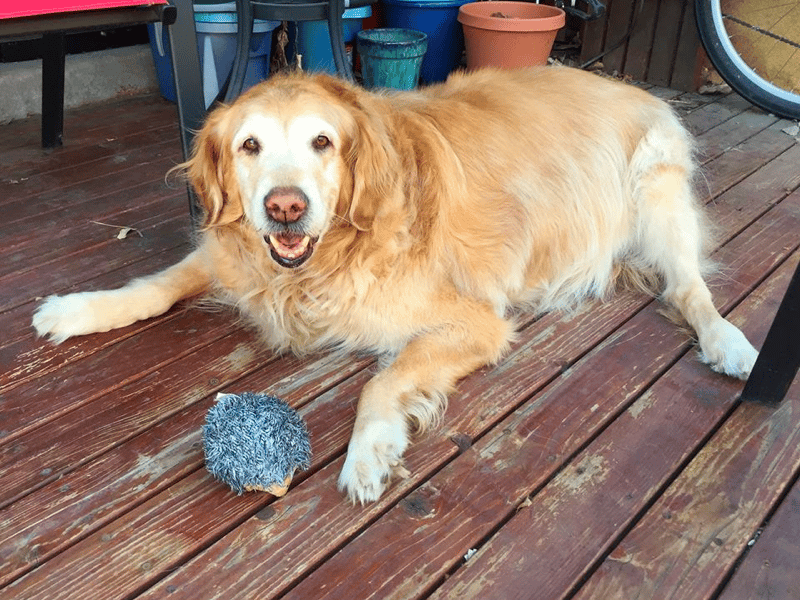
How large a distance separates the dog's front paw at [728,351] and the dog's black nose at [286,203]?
133cm

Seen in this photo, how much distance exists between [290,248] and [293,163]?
0.24 metres

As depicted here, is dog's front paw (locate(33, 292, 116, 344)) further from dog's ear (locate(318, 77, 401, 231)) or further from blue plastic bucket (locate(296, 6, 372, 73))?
blue plastic bucket (locate(296, 6, 372, 73))

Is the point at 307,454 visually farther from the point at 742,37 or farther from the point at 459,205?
the point at 742,37

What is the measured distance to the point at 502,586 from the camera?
1511 millimetres

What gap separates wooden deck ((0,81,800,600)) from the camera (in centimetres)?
153

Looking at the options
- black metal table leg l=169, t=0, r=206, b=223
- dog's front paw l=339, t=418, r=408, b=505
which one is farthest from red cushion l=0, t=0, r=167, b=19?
dog's front paw l=339, t=418, r=408, b=505

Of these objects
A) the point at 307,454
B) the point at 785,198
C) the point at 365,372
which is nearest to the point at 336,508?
the point at 307,454

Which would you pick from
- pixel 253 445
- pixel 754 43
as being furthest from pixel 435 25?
pixel 253 445

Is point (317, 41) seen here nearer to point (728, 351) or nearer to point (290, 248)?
point (290, 248)

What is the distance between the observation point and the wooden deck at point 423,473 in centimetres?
153

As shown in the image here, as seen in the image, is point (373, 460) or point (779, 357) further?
point (779, 357)

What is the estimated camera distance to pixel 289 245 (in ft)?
6.51

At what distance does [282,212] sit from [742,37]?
421 centimetres

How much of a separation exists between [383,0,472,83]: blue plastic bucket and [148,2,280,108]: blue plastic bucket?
0.83 m
